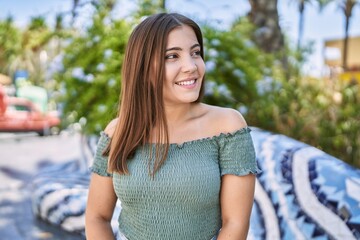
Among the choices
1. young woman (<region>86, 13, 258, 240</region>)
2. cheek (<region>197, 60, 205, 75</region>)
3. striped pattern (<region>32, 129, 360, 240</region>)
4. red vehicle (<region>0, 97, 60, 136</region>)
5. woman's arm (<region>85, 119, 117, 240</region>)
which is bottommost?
red vehicle (<region>0, 97, 60, 136</region>)

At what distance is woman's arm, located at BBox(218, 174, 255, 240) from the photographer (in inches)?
69.9

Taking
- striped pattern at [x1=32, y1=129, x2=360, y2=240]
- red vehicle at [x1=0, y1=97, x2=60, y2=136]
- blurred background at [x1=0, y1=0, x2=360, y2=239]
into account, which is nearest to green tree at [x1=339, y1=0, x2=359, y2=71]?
red vehicle at [x1=0, y1=97, x2=60, y2=136]

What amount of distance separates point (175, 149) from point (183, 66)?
289 mm

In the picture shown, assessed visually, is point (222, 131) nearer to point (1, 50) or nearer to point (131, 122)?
point (131, 122)

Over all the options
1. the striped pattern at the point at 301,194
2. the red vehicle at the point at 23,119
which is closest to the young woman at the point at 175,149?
Result: the striped pattern at the point at 301,194

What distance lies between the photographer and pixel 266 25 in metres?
8.30

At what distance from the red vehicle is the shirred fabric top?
46.5 ft

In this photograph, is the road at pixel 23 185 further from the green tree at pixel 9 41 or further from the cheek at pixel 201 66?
the green tree at pixel 9 41

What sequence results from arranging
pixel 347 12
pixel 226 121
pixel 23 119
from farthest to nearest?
pixel 347 12 → pixel 23 119 → pixel 226 121

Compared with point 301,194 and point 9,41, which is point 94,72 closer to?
point 301,194

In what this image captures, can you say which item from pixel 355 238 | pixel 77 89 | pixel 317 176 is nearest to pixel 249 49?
pixel 77 89

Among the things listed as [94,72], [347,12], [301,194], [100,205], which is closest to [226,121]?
[100,205]

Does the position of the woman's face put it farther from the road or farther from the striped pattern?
the road

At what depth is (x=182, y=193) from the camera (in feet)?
5.77
